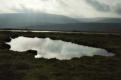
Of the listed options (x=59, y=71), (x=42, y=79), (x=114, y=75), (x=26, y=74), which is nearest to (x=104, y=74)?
(x=114, y=75)

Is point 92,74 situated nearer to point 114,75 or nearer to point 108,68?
point 114,75

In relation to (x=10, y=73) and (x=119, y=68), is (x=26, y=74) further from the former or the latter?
(x=119, y=68)

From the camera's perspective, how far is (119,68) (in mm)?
36312

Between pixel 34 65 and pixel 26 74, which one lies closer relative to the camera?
pixel 26 74

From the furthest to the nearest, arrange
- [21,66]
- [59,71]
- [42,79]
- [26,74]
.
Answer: [21,66] → [59,71] → [26,74] → [42,79]

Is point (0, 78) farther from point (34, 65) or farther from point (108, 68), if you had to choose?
point (108, 68)

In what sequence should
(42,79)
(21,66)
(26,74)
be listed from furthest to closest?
(21,66) → (26,74) → (42,79)

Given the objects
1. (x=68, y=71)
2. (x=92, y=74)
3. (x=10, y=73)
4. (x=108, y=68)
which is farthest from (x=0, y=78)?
(x=108, y=68)

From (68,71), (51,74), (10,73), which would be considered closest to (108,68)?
(68,71)

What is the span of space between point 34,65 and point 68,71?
7.18 meters

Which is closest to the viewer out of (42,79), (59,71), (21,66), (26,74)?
(42,79)

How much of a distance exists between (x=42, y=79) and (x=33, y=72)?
3739 mm

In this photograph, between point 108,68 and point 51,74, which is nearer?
point 51,74

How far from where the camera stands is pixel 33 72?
104 ft
